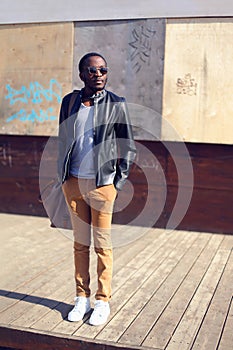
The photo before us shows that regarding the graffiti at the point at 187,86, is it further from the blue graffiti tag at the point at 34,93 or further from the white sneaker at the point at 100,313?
the white sneaker at the point at 100,313

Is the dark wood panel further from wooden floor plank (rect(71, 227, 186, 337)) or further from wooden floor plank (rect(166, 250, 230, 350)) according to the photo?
wooden floor plank (rect(166, 250, 230, 350))

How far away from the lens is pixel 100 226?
12.4 feet

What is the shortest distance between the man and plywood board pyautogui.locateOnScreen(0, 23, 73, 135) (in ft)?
11.3

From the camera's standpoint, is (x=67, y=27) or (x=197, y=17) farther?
(x=67, y=27)

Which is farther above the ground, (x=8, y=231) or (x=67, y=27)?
(x=67, y=27)

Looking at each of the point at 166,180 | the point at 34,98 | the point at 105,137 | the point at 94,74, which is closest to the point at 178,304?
the point at 105,137

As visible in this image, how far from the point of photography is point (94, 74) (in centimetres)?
359

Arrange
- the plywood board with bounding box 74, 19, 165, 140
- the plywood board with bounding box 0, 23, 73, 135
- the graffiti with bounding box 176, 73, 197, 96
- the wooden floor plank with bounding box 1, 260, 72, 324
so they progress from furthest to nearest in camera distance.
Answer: the plywood board with bounding box 0, 23, 73, 135 < the plywood board with bounding box 74, 19, 165, 140 < the graffiti with bounding box 176, 73, 197, 96 < the wooden floor plank with bounding box 1, 260, 72, 324

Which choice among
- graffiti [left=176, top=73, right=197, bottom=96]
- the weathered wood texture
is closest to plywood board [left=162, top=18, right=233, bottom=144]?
graffiti [left=176, top=73, right=197, bottom=96]

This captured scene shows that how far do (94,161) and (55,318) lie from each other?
1.26 m

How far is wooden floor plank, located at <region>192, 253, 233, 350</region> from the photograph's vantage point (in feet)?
12.0

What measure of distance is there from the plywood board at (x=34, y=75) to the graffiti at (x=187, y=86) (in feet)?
4.95

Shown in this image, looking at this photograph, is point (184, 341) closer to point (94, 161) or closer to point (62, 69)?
point (94, 161)

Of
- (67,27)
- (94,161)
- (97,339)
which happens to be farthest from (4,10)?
(97,339)
